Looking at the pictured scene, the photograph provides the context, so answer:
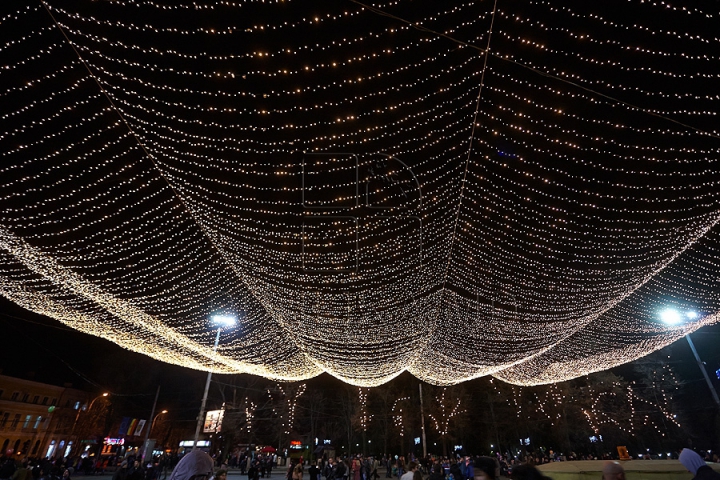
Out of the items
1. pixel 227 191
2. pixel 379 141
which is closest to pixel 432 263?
pixel 379 141

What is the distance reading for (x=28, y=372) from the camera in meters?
27.0

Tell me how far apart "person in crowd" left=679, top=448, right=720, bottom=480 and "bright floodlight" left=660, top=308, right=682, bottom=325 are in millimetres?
10171

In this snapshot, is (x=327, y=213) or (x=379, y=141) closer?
(x=379, y=141)

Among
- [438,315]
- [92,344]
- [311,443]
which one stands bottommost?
[311,443]

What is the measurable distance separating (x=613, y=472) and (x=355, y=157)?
13.5 ft

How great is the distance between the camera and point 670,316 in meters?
11.1

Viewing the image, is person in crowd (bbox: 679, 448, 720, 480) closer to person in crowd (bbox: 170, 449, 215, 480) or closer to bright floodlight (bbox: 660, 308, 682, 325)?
person in crowd (bbox: 170, 449, 215, 480)

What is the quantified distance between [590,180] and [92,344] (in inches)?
1141

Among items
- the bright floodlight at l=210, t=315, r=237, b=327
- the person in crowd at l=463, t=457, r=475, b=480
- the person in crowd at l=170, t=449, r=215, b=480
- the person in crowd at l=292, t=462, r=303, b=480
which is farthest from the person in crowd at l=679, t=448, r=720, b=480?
the bright floodlight at l=210, t=315, r=237, b=327

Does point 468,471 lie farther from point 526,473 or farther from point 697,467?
point 526,473

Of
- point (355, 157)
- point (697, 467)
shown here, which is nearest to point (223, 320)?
point (355, 157)

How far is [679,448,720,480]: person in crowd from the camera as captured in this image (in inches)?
103

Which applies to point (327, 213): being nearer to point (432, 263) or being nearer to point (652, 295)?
point (432, 263)

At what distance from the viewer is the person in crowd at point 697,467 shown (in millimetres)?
2605
